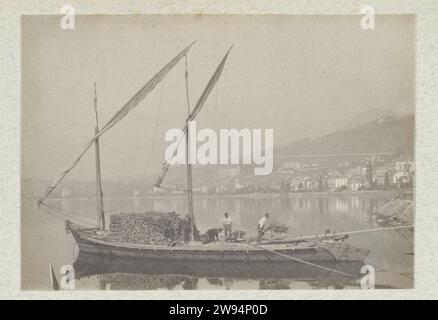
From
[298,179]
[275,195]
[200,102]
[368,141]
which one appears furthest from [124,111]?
[368,141]

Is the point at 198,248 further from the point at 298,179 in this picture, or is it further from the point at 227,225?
the point at 298,179

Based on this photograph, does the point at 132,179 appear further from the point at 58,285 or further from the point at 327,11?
the point at 327,11

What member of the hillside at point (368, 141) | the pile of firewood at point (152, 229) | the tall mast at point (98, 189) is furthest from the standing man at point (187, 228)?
the hillside at point (368, 141)

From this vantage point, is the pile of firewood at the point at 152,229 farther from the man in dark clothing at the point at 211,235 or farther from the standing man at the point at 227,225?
the standing man at the point at 227,225

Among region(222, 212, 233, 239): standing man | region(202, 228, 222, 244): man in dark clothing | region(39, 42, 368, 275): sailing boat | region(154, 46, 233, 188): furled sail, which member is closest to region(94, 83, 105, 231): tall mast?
region(39, 42, 368, 275): sailing boat
